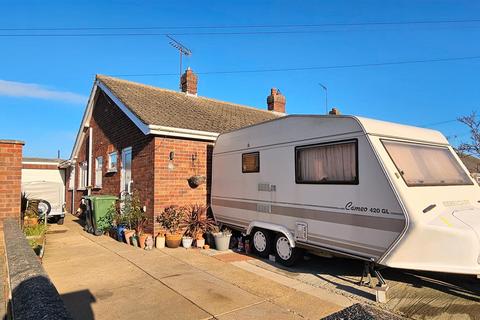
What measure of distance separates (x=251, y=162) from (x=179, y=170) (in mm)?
2697

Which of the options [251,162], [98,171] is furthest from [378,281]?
[98,171]

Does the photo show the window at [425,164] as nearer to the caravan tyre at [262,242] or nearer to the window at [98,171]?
the caravan tyre at [262,242]

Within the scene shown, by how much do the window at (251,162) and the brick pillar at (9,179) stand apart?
5.07m

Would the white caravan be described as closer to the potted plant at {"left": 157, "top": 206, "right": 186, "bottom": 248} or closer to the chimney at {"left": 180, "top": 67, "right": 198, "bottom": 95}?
the potted plant at {"left": 157, "top": 206, "right": 186, "bottom": 248}

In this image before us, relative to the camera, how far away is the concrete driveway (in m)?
4.75

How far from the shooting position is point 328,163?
246 inches

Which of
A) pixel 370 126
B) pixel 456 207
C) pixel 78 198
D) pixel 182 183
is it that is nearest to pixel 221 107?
pixel 182 183

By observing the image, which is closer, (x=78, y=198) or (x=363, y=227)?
(x=363, y=227)

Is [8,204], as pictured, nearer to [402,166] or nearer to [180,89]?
[402,166]

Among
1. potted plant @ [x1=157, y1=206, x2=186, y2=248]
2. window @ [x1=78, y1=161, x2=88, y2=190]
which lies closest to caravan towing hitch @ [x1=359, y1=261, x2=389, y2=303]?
potted plant @ [x1=157, y1=206, x2=186, y2=248]

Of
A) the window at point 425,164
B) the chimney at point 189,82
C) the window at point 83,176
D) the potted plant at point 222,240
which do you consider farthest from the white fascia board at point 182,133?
the window at point 83,176

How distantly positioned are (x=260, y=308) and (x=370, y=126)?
11.0 feet

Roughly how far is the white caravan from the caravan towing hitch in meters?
0.30

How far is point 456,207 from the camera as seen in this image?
5.39m
